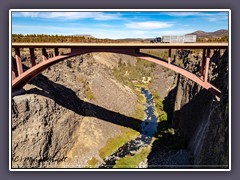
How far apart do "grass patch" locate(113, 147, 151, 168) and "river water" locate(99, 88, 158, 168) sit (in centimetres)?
45

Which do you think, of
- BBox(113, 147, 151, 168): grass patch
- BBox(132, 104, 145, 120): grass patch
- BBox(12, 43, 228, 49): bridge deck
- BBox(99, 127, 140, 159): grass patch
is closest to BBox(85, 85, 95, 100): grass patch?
BBox(99, 127, 140, 159): grass patch

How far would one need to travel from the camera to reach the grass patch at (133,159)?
20.3 metres

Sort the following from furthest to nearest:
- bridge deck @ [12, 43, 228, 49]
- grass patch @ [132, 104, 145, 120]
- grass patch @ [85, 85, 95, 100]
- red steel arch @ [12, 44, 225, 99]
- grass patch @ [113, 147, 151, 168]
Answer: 1. grass patch @ [132, 104, 145, 120]
2. grass patch @ [85, 85, 95, 100]
3. grass patch @ [113, 147, 151, 168]
4. red steel arch @ [12, 44, 225, 99]
5. bridge deck @ [12, 43, 228, 49]

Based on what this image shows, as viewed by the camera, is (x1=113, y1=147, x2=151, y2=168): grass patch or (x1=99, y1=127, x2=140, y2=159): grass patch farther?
(x1=99, y1=127, x2=140, y2=159): grass patch

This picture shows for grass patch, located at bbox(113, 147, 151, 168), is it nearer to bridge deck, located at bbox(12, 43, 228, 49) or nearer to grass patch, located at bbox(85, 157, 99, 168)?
grass patch, located at bbox(85, 157, 99, 168)

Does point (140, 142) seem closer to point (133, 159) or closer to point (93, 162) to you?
point (133, 159)

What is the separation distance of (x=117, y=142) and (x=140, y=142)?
199 centimetres

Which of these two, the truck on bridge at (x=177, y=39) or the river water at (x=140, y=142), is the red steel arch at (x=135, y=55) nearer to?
the truck on bridge at (x=177, y=39)

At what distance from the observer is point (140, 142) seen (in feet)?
79.9

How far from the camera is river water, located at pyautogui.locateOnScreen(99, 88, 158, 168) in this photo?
70.0 feet

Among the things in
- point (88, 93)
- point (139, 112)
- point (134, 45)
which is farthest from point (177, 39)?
point (139, 112)
